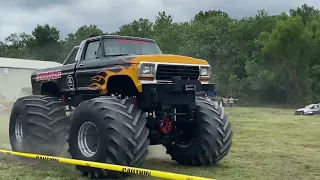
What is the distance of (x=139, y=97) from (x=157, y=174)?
2264 mm

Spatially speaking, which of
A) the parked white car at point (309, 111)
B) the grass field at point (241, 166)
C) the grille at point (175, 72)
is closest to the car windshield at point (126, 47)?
the grille at point (175, 72)

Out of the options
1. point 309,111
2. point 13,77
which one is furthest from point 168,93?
point 13,77

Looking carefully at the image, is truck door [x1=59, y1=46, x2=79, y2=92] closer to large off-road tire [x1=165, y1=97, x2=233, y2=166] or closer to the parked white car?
large off-road tire [x1=165, y1=97, x2=233, y2=166]

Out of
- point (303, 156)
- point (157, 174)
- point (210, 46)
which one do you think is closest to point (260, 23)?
point (210, 46)

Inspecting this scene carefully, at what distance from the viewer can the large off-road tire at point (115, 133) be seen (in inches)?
274

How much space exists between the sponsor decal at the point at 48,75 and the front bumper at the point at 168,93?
2519mm

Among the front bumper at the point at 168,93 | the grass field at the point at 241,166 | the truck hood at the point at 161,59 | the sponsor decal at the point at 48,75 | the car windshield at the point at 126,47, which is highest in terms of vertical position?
the car windshield at the point at 126,47

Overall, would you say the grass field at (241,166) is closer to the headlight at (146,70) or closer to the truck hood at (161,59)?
the headlight at (146,70)

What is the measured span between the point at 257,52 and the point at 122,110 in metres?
54.0

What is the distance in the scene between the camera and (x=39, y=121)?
9.04 metres

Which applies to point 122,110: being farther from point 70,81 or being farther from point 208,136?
point 70,81

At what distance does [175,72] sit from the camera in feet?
25.8

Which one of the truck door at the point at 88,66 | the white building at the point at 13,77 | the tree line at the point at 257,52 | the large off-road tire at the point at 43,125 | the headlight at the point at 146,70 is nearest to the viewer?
the headlight at the point at 146,70

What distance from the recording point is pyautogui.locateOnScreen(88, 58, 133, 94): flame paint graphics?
750cm
